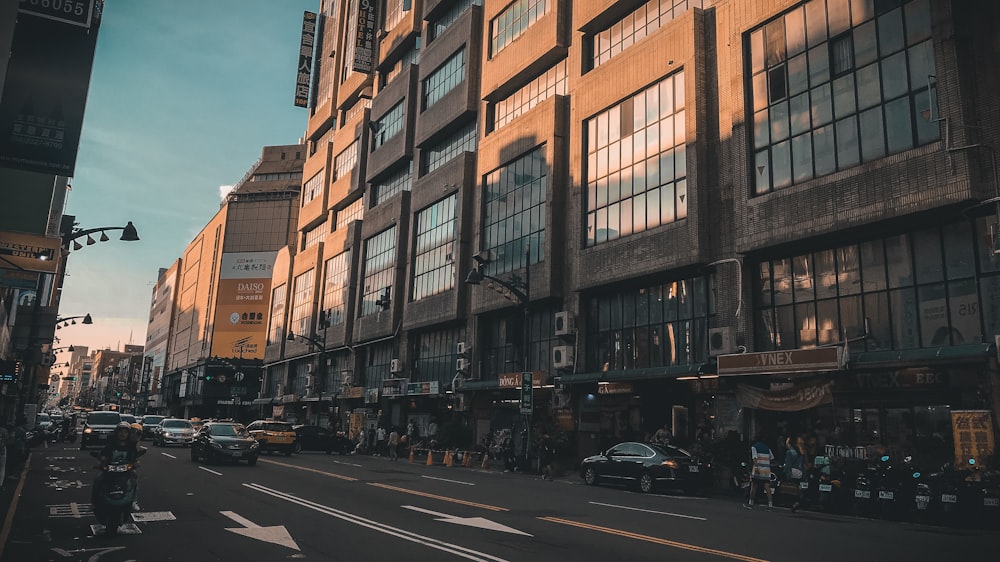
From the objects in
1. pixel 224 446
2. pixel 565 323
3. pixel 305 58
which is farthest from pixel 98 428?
pixel 305 58

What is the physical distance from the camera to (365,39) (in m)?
62.6

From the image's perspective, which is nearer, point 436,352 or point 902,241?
point 902,241

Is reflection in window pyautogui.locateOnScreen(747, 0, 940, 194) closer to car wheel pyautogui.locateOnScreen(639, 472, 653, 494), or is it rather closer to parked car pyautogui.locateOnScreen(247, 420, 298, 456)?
car wheel pyautogui.locateOnScreen(639, 472, 653, 494)

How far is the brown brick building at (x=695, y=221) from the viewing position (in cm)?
1911

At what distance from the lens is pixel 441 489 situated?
18219mm

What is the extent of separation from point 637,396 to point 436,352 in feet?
62.2

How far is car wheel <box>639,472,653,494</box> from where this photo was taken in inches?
824

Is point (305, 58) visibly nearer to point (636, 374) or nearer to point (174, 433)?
point (174, 433)

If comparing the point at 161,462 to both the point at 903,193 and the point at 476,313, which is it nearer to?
the point at 476,313

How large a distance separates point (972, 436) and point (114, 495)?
59.7 feet

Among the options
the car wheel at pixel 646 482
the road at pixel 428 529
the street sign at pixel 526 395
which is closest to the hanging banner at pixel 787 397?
the car wheel at pixel 646 482

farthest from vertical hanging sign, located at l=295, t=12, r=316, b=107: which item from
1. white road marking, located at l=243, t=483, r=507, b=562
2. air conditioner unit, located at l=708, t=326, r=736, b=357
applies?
white road marking, located at l=243, t=483, r=507, b=562

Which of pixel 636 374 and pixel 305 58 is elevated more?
pixel 305 58

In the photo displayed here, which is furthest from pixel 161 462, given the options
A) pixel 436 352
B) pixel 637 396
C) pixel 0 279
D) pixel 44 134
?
pixel 436 352
